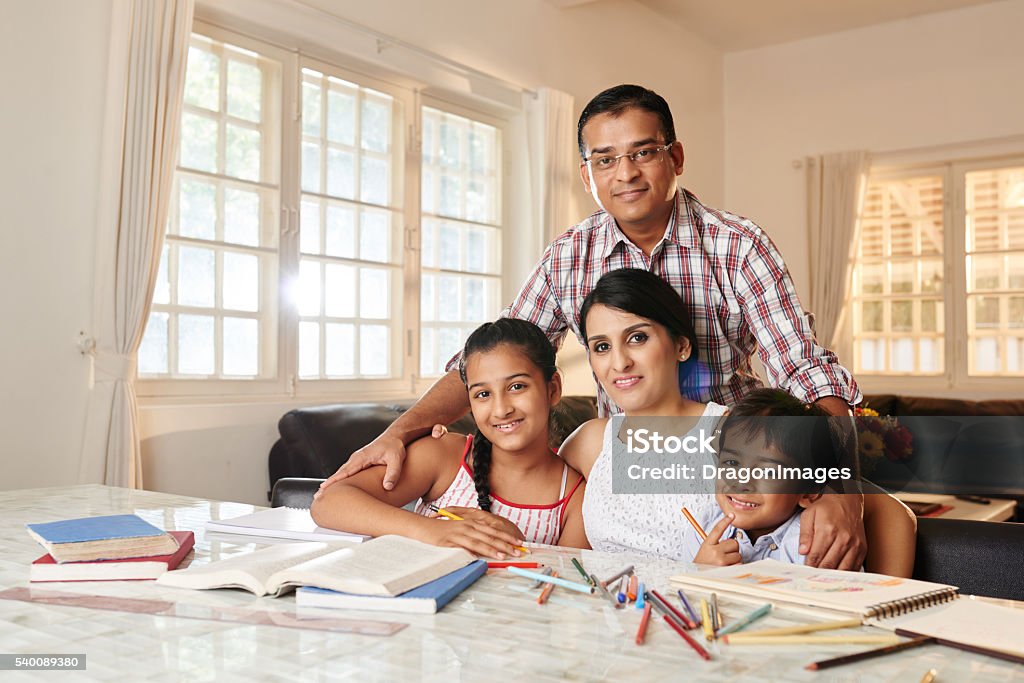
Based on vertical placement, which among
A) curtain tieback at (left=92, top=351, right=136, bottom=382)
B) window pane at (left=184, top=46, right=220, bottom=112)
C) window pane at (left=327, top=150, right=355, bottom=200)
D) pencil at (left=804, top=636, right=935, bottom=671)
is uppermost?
window pane at (left=184, top=46, right=220, bottom=112)

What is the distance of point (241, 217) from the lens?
3734mm

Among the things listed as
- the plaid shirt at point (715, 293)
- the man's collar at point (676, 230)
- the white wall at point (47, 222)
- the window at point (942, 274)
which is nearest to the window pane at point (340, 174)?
the white wall at point (47, 222)

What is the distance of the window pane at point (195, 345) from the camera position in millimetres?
3533

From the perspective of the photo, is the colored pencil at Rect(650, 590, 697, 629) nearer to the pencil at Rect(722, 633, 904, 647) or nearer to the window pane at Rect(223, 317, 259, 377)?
the pencil at Rect(722, 633, 904, 647)

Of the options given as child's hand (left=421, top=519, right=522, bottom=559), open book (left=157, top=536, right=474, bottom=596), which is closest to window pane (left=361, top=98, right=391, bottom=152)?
child's hand (left=421, top=519, right=522, bottom=559)

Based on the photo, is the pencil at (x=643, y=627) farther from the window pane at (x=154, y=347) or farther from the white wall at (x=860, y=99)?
the white wall at (x=860, y=99)

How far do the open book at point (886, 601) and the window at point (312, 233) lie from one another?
281cm

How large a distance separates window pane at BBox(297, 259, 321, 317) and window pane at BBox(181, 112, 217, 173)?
0.59 m

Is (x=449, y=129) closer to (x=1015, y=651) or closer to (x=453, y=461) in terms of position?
(x=453, y=461)

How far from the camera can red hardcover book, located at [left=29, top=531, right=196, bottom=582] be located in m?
1.11

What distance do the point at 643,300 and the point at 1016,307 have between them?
5110 millimetres

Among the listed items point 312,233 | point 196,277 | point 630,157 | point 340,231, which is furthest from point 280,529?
point 340,231

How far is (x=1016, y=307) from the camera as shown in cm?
586

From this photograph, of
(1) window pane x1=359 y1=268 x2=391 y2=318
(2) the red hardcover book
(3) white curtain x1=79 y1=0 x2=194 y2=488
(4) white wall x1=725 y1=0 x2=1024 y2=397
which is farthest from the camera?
(4) white wall x1=725 y1=0 x2=1024 y2=397
